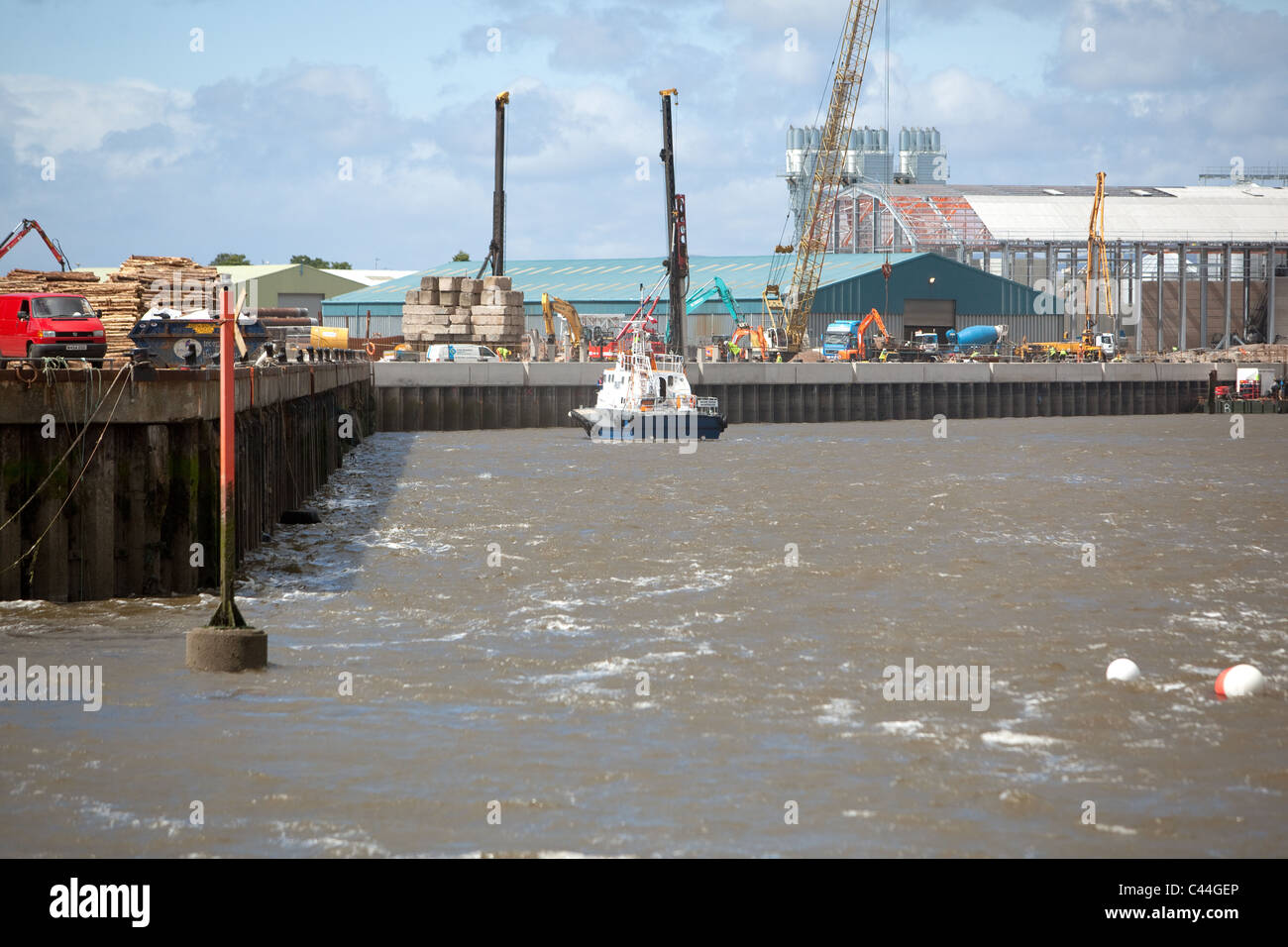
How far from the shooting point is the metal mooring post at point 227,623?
57.1ft

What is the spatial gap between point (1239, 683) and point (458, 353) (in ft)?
235

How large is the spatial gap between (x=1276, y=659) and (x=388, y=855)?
11924 mm

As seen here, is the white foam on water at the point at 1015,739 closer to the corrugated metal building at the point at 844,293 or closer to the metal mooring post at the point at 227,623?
the metal mooring post at the point at 227,623

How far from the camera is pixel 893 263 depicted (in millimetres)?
104812

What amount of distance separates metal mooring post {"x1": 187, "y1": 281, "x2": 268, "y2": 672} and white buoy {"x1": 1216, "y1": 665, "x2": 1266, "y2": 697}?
10515 mm

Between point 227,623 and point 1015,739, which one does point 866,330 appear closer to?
point 227,623

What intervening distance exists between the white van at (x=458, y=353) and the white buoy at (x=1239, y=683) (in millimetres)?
69625

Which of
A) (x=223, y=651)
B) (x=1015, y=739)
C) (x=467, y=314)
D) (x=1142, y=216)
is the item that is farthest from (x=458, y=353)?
(x=1015, y=739)

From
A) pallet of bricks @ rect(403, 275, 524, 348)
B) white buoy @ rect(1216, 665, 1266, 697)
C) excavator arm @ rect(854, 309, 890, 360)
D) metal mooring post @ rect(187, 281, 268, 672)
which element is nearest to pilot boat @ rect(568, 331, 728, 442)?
pallet of bricks @ rect(403, 275, 524, 348)

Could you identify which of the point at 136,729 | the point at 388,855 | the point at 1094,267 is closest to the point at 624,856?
the point at 388,855

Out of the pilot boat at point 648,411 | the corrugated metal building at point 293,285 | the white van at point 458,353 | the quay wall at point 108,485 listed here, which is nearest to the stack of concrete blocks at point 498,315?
the white van at point 458,353

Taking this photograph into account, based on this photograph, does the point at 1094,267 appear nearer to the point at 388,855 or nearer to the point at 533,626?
the point at 533,626

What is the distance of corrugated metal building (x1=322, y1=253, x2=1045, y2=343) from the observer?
342 ft

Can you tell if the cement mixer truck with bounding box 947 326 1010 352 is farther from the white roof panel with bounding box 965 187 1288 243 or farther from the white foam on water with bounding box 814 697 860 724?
the white foam on water with bounding box 814 697 860 724
